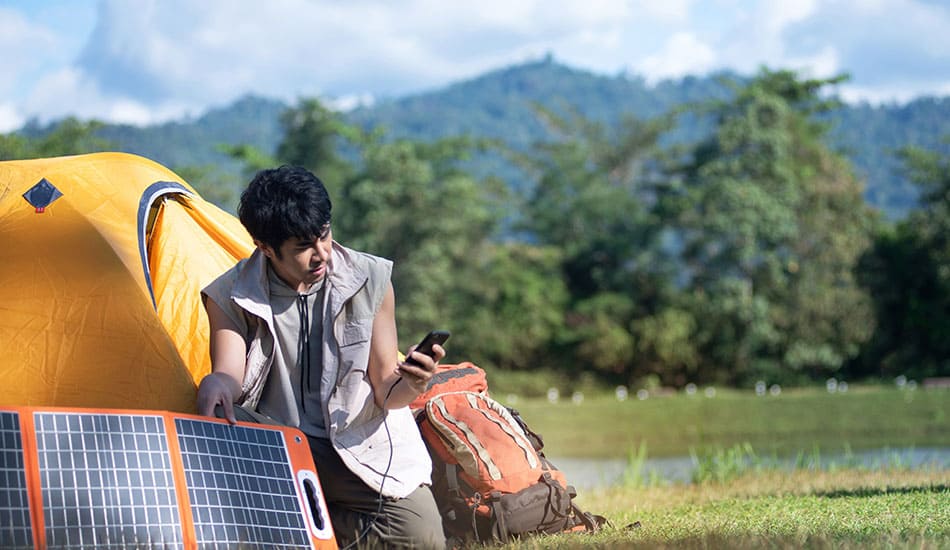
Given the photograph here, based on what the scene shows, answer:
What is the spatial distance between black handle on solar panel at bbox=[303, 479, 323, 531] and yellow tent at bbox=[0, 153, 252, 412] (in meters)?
0.64

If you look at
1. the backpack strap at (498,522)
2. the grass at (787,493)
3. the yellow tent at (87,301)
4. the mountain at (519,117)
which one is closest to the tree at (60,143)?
the grass at (787,493)

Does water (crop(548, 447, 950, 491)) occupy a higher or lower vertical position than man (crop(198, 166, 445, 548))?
lower

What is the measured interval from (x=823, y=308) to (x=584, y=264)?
841 cm

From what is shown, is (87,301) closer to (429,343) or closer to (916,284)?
(429,343)

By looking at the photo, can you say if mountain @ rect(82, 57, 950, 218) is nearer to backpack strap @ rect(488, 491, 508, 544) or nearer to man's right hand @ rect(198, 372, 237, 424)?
backpack strap @ rect(488, 491, 508, 544)

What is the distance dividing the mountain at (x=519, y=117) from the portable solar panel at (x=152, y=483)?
9599cm

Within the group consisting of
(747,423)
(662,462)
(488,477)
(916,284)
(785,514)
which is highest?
(488,477)

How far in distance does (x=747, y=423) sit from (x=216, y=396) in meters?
15.9

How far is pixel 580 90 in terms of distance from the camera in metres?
183

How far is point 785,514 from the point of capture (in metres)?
4.24

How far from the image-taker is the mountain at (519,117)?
388 feet

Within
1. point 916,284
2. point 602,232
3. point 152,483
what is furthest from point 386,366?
point 602,232

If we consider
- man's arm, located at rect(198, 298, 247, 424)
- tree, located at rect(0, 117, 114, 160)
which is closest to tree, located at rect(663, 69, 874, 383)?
tree, located at rect(0, 117, 114, 160)

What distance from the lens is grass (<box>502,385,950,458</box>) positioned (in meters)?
15.9
